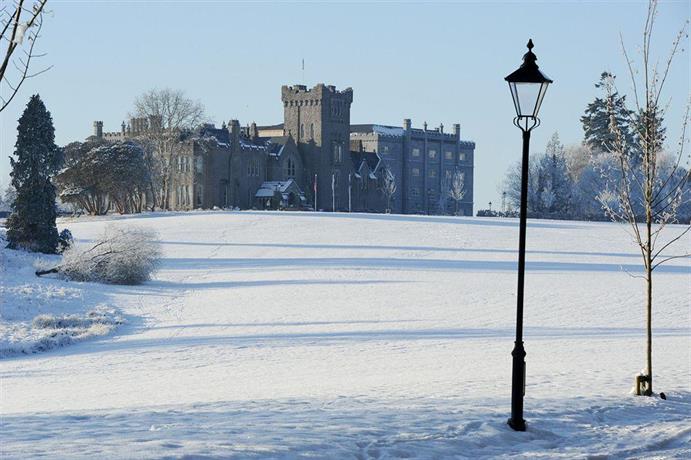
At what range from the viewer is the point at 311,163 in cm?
12294

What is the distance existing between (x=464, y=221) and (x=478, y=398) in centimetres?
6458

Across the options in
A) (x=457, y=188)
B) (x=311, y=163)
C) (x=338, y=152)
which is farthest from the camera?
(x=457, y=188)

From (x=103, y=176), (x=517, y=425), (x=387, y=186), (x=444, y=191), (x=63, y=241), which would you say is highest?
(x=387, y=186)

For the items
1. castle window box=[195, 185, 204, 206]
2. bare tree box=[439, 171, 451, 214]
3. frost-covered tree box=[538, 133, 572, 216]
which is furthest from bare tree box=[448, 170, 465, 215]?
castle window box=[195, 185, 204, 206]

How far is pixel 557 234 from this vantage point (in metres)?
69.0

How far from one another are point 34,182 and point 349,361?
32813mm

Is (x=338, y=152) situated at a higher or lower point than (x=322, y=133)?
lower

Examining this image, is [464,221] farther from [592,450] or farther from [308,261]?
[592,450]

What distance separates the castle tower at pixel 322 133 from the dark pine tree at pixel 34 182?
233 feet

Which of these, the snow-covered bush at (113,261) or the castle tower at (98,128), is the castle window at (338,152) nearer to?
the castle tower at (98,128)

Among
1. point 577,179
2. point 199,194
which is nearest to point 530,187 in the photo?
point 577,179

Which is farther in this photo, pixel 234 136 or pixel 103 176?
pixel 234 136

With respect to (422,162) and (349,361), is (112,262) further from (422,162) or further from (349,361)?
(422,162)

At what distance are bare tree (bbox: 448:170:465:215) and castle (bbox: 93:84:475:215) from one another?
0.93 meters
